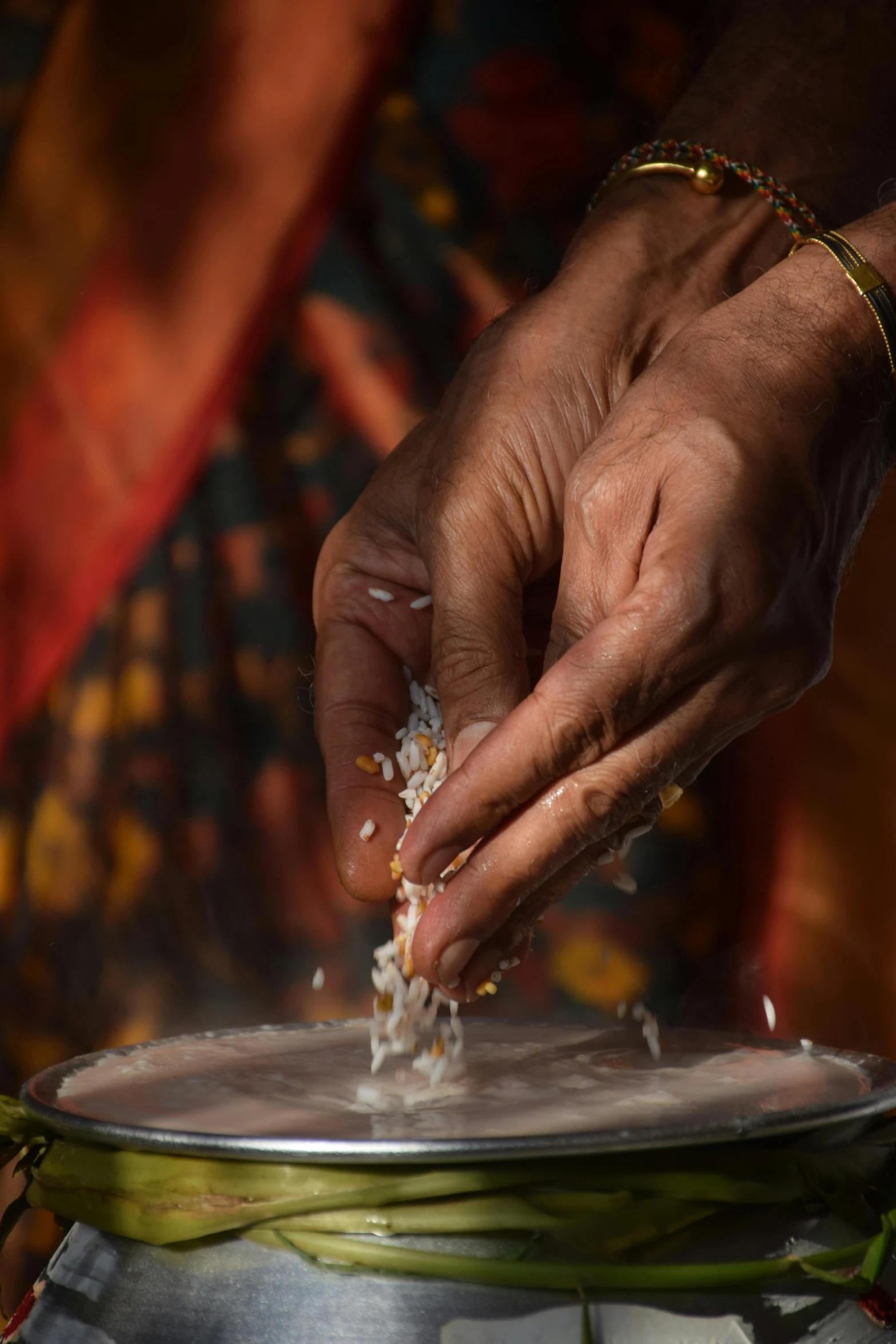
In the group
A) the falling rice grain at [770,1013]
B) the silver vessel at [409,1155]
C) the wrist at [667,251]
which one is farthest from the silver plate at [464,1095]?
the wrist at [667,251]

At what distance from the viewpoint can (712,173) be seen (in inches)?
46.1

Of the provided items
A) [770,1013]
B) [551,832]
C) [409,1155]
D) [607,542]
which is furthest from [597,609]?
[770,1013]

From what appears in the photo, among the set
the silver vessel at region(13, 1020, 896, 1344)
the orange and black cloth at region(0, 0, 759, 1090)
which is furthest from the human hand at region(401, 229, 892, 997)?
the orange and black cloth at region(0, 0, 759, 1090)

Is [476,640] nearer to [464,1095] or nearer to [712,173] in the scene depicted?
[464,1095]

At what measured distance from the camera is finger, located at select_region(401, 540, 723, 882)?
2.51 ft

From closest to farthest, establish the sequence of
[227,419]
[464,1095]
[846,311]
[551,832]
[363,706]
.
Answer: [464,1095], [551,832], [846,311], [363,706], [227,419]

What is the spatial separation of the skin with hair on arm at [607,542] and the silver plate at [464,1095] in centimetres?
10

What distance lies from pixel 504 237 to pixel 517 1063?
86 centimetres

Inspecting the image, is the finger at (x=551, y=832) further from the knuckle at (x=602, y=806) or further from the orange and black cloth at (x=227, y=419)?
the orange and black cloth at (x=227, y=419)

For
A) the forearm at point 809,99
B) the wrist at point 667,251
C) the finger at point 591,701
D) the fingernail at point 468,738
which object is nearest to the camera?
the finger at point 591,701

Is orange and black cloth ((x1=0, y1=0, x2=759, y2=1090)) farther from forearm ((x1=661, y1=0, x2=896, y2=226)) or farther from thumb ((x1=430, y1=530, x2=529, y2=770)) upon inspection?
thumb ((x1=430, y1=530, x2=529, y2=770))

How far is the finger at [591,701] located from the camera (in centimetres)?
76

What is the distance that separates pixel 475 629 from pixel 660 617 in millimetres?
197

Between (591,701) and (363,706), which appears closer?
(591,701)
